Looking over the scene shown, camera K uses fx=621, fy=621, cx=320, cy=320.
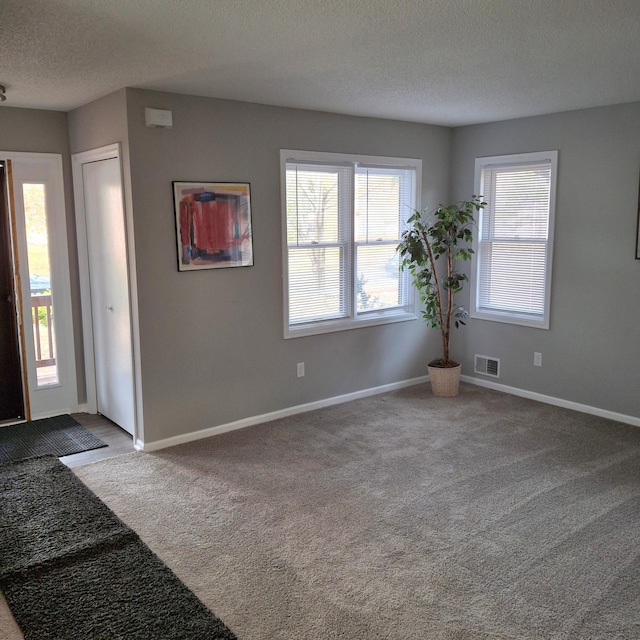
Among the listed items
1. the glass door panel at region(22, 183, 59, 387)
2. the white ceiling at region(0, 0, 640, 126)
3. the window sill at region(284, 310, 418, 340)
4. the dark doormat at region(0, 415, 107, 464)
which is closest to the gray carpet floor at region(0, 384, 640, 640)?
the dark doormat at region(0, 415, 107, 464)

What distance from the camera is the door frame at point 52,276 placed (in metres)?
4.64

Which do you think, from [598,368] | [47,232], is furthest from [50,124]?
[598,368]

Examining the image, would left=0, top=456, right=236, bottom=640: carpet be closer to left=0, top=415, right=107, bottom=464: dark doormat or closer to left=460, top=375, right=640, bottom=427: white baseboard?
left=0, top=415, right=107, bottom=464: dark doormat

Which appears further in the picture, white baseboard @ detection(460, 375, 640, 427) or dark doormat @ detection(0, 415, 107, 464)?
white baseboard @ detection(460, 375, 640, 427)

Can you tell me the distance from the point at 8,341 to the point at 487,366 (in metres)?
4.05

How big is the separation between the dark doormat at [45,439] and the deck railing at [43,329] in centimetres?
48

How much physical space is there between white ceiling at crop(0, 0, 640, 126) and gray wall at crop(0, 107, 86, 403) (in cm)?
14

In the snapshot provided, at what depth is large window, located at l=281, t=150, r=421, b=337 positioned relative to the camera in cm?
482

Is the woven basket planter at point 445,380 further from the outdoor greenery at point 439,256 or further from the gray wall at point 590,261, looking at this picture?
the gray wall at point 590,261

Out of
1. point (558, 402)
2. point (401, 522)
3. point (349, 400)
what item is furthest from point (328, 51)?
point (558, 402)

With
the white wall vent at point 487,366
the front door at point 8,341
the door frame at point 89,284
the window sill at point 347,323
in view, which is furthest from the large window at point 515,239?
the front door at point 8,341

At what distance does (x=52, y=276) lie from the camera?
15.9 feet

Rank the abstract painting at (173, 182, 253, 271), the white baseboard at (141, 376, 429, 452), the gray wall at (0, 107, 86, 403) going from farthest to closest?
the gray wall at (0, 107, 86, 403) → the white baseboard at (141, 376, 429, 452) → the abstract painting at (173, 182, 253, 271)

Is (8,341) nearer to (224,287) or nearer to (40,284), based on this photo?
(40,284)
